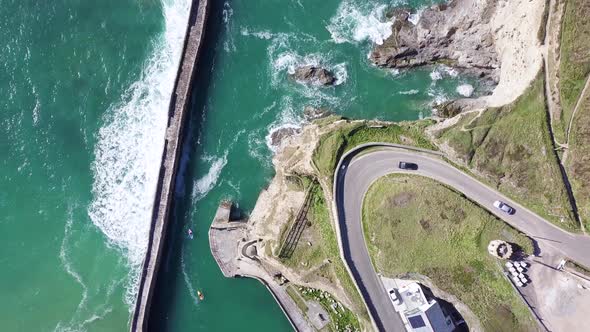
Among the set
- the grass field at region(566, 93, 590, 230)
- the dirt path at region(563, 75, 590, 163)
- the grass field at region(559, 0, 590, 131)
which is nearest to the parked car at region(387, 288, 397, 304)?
the grass field at region(566, 93, 590, 230)

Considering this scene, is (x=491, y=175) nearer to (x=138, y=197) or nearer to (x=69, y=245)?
(x=138, y=197)

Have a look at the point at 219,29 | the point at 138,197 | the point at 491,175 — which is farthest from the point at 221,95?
the point at 491,175

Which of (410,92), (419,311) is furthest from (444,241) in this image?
(410,92)

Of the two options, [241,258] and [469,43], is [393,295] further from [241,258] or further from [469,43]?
[469,43]

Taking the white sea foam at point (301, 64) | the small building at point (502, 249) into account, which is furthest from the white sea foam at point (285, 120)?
the small building at point (502, 249)

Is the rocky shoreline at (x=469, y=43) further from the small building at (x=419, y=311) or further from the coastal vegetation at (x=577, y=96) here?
the small building at (x=419, y=311)
